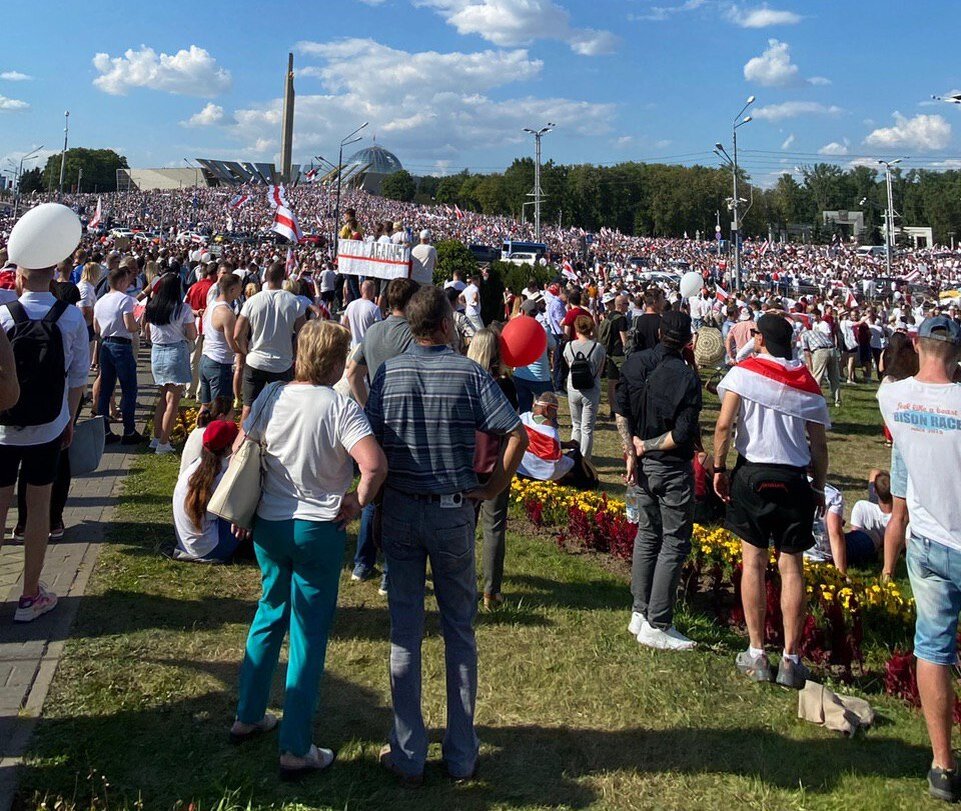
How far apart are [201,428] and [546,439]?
3233mm

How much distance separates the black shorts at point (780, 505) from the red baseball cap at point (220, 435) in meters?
2.74

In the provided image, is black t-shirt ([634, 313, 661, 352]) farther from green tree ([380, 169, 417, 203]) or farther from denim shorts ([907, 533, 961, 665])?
green tree ([380, 169, 417, 203])

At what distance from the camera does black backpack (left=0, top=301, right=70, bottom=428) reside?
4094mm

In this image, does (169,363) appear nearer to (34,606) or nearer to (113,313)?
(113,313)

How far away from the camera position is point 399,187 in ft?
385

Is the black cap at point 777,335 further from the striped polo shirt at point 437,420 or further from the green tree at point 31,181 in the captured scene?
the green tree at point 31,181

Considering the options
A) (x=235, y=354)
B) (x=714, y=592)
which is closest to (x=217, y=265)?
(x=235, y=354)

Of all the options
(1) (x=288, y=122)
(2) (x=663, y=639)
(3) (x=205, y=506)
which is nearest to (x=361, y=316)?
(3) (x=205, y=506)

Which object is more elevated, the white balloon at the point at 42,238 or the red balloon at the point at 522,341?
the white balloon at the point at 42,238

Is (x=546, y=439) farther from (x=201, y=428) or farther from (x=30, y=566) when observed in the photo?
(x=30, y=566)

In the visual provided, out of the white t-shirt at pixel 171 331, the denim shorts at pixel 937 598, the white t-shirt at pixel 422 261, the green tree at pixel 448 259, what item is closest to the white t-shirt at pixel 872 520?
the denim shorts at pixel 937 598

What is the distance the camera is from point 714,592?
5320 millimetres

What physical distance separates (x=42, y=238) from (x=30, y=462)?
111 cm

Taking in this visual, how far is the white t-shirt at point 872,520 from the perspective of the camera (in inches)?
255
